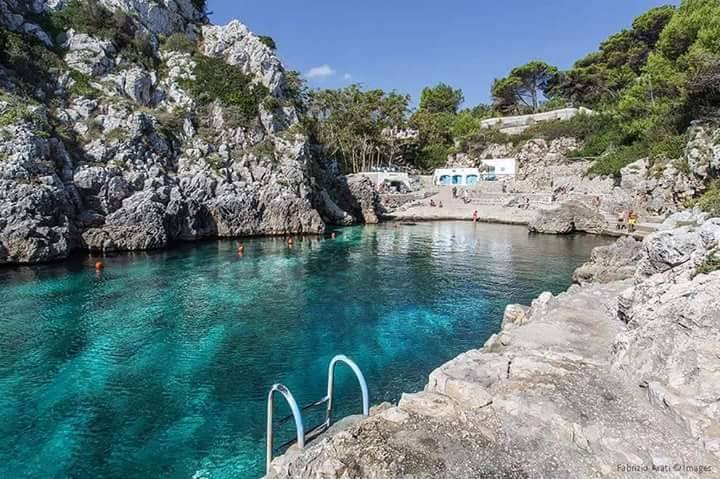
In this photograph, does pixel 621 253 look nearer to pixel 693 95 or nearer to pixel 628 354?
pixel 628 354

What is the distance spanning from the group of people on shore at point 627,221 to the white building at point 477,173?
2668 cm

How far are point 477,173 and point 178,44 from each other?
47040mm

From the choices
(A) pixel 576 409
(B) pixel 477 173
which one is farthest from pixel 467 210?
(A) pixel 576 409

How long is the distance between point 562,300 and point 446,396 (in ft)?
25.0

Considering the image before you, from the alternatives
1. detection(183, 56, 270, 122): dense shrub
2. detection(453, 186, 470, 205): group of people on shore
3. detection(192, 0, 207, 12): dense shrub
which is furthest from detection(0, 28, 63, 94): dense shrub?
detection(453, 186, 470, 205): group of people on shore

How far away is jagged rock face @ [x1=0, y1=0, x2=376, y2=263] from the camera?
29.9 meters

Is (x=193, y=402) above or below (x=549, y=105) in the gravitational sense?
below

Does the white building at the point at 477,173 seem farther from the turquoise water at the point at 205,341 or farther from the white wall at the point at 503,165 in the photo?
the turquoise water at the point at 205,341

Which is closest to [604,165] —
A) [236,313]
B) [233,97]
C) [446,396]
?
[233,97]

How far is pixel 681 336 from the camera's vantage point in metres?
7.68

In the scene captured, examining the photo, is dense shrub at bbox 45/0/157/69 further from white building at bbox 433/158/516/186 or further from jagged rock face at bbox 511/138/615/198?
jagged rock face at bbox 511/138/615/198

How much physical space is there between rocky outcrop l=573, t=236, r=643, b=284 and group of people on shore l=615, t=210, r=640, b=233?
18.3 meters

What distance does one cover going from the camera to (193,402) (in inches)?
460

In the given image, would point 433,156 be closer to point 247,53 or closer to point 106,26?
point 247,53
